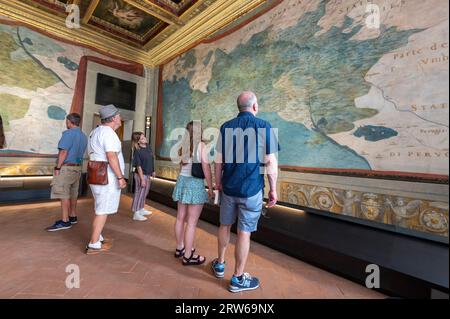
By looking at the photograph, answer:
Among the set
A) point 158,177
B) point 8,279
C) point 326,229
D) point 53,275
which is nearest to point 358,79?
point 326,229

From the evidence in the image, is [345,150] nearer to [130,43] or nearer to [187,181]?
[187,181]

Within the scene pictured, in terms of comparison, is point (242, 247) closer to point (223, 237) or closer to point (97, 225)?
point (223, 237)

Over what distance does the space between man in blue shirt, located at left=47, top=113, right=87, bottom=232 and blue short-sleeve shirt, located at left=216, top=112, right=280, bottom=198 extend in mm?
2575

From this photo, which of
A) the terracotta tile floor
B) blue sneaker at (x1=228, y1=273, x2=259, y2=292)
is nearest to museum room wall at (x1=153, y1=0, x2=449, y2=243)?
the terracotta tile floor

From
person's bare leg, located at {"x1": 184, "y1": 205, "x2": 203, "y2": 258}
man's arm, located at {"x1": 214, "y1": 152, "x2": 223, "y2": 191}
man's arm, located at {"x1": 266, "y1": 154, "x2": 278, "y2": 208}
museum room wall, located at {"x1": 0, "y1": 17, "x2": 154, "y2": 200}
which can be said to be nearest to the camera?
man's arm, located at {"x1": 266, "y1": 154, "x2": 278, "y2": 208}

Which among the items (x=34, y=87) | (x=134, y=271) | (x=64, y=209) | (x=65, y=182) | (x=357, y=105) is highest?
(x=34, y=87)

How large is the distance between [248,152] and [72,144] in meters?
2.74

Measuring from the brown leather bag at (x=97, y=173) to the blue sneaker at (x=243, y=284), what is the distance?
162cm

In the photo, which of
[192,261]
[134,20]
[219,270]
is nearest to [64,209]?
[192,261]

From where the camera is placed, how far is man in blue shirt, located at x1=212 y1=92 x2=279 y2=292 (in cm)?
181

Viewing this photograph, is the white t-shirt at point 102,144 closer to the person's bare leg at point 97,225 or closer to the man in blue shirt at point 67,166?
the person's bare leg at point 97,225

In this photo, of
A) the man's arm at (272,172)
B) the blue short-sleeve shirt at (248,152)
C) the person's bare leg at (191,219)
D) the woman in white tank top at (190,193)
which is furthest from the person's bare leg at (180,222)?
the man's arm at (272,172)

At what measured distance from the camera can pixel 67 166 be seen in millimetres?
3221

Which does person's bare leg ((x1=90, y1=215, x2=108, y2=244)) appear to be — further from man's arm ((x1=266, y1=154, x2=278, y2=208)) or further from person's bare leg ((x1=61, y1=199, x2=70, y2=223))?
man's arm ((x1=266, y1=154, x2=278, y2=208))
